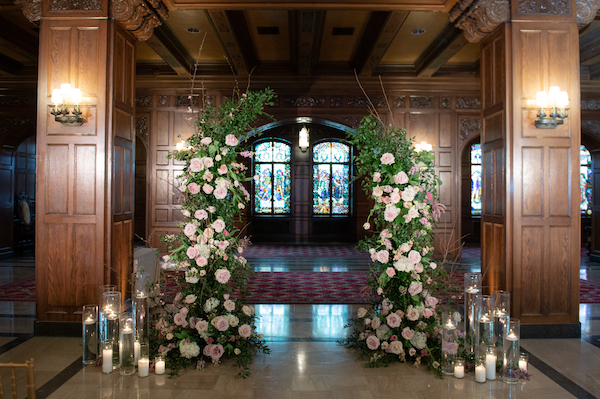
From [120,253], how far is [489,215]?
13.0 ft

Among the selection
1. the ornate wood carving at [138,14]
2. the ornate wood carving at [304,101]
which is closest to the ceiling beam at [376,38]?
the ornate wood carving at [304,101]

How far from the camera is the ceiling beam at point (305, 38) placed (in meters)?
6.47

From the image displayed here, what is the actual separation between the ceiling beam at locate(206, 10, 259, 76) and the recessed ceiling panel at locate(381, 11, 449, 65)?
8.40ft

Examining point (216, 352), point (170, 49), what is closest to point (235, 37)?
point (170, 49)

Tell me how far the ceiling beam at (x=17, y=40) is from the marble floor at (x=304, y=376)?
4863 millimetres

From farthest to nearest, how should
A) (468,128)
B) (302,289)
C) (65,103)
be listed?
(468,128) < (302,289) < (65,103)

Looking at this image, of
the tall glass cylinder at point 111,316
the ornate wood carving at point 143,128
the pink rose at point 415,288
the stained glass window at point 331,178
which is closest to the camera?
the tall glass cylinder at point 111,316

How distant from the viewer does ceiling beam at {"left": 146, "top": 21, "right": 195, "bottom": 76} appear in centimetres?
713

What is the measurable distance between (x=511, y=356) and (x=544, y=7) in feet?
11.2

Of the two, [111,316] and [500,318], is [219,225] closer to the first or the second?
[111,316]

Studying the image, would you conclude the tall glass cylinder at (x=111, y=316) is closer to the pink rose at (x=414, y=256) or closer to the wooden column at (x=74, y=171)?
the wooden column at (x=74, y=171)

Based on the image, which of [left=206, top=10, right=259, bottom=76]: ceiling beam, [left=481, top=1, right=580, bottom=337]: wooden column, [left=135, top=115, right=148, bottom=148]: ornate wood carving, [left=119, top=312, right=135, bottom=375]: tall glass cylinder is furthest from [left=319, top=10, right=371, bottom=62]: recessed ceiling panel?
[left=119, top=312, right=135, bottom=375]: tall glass cylinder

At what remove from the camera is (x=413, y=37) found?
7590mm

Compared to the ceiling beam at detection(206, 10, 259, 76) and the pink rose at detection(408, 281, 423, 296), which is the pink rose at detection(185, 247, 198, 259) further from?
the ceiling beam at detection(206, 10, 259, 76)
